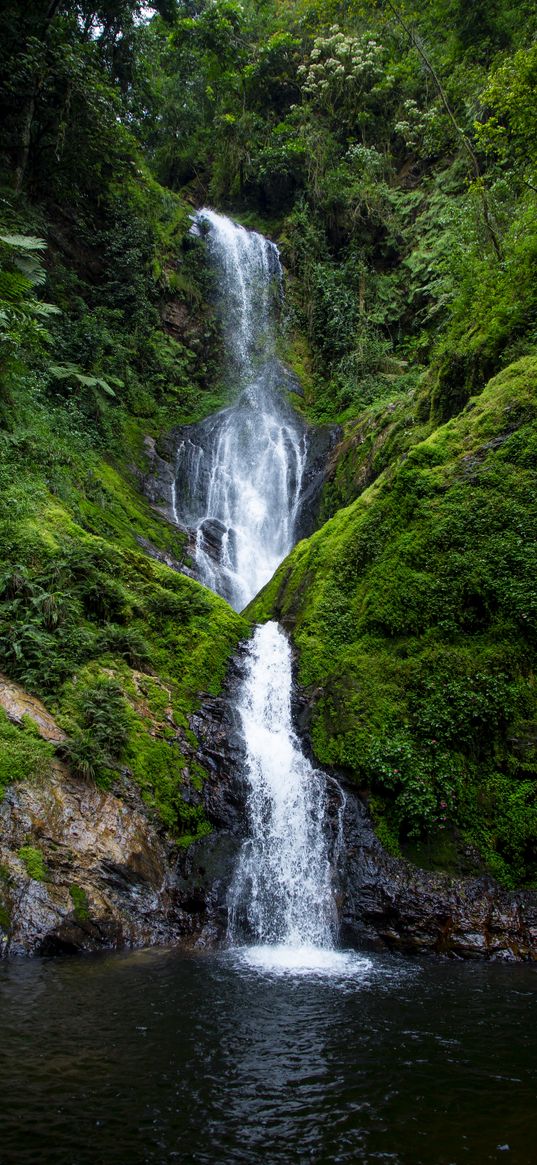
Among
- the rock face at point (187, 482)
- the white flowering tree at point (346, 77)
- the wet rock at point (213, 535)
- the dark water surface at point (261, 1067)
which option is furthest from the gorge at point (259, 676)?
the white flowering tree at point (346, 77)

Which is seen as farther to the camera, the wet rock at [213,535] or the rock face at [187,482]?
the rock face at [187,482]

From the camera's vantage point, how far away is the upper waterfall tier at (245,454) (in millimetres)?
17578

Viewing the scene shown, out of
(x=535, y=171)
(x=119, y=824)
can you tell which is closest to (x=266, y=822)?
(x=119, y=824)

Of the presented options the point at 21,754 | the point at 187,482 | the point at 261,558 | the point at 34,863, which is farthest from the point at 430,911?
the point at 187,482

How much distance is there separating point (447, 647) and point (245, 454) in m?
12.9

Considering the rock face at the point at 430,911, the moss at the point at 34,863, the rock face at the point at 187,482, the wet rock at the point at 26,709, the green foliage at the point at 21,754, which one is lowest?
the rock face at the point at 430,911

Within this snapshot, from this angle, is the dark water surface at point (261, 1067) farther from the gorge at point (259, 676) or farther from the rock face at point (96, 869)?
the rock face at point (96, 869)

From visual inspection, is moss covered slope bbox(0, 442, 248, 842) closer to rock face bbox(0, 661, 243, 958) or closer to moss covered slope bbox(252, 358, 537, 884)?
rock face bbox(0, 661, 243, 958)

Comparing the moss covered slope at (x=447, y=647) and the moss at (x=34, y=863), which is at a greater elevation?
the moss covered slope at (x=447, y=647)

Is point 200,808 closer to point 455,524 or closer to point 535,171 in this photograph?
point 455,524

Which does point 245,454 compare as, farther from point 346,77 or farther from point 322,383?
point 346,77

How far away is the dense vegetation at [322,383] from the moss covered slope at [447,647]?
0.13 feet

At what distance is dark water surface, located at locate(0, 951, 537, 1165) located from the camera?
11.1 ft

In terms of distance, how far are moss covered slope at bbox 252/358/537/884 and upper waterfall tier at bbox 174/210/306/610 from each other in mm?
6292
